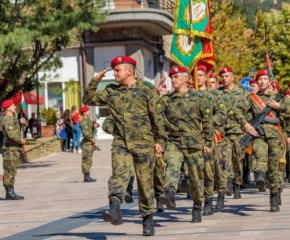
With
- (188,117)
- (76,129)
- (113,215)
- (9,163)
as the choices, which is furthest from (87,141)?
(76,129)

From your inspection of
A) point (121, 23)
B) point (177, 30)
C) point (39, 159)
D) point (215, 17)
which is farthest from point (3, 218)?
point (215, 17)

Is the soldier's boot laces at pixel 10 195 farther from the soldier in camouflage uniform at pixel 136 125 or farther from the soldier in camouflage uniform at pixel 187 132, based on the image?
the soldier in camouflage uniform at pixel 136 125

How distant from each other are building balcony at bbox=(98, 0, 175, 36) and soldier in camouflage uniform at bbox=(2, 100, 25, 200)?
20510 millimetres

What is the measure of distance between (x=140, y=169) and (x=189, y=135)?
141 cm

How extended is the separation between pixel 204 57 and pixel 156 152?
32.1 feet

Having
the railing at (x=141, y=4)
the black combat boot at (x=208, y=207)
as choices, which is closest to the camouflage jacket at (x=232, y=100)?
the black combat boot at (x=208, y=207)

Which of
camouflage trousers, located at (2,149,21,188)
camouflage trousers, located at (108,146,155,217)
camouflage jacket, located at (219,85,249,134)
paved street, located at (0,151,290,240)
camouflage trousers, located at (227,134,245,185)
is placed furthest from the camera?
camouflage trousers, located at (2,149,21,188)

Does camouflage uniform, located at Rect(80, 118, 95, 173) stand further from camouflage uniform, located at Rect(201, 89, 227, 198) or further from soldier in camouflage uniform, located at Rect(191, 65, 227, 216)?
camouflage uniform, located at Rect(201, 89, 227, 198)

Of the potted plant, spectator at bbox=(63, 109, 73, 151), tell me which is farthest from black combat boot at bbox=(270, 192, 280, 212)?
the potted plant

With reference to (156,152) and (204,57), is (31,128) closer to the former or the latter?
(204,57)

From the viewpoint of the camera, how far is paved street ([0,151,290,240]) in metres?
9.46

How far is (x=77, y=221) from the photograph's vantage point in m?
11.6

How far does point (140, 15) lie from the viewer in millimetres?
37562

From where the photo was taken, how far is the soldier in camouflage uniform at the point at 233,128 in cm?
1357
